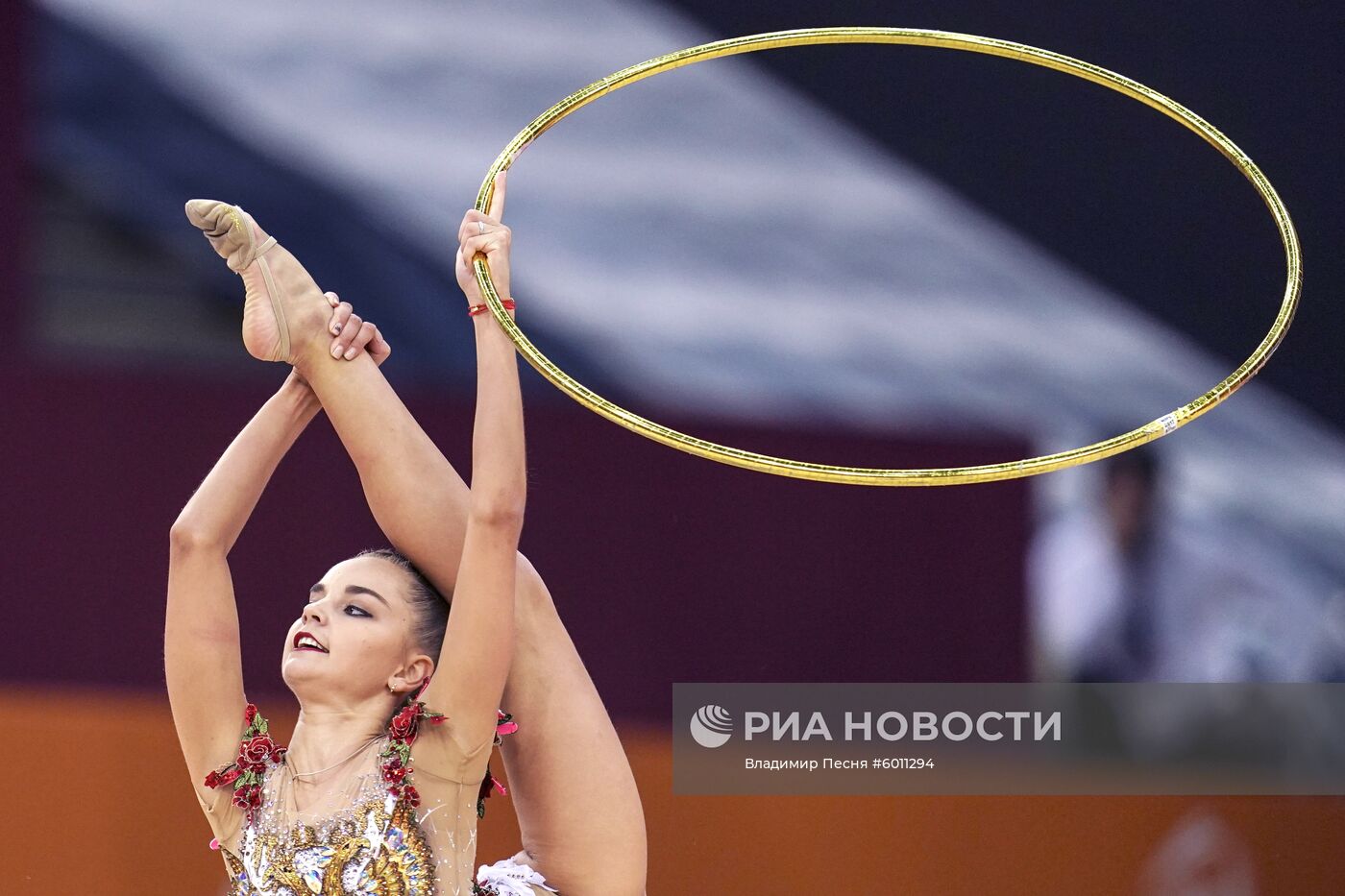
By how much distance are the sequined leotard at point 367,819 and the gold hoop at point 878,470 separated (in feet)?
1.59

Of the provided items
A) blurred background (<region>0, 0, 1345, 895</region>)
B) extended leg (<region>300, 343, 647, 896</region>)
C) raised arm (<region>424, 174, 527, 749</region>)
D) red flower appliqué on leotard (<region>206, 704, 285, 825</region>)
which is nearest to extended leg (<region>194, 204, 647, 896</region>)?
extended leg (<region>300, 343, 647, 896</region>)

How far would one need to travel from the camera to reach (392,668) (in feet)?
6.86

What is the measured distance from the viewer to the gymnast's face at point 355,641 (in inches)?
80.4

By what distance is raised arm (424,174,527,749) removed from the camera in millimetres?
1980

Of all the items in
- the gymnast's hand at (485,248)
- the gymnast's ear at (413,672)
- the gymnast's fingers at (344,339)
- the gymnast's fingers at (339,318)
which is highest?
the gymnast's hand at (485,248)

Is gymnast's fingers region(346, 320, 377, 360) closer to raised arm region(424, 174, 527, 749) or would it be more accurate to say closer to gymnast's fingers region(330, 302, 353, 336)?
gymnast's fingers region(330, 302, 353, 336)

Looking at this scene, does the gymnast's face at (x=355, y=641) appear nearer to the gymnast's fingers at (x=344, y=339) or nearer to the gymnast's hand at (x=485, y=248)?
the gymnast's fingers at (x=344, y=339)

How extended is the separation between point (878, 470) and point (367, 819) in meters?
0.92

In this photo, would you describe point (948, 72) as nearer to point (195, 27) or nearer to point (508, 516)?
point (195, 27)

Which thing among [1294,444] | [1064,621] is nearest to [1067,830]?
[1064,621]

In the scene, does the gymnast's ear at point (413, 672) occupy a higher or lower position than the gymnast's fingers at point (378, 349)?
lower

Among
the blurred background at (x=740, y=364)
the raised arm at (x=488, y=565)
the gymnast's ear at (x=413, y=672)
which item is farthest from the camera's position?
the blurred background at (x=740, y=364)

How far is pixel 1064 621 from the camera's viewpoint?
3191 millimetres

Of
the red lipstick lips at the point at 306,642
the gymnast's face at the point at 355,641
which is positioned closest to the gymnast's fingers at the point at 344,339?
the gymnast's face at the point at 355,641
